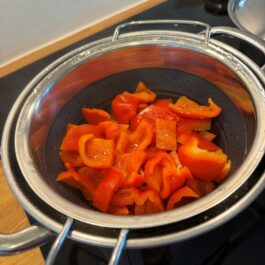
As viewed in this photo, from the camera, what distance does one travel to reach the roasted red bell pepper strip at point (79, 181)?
23.2 inches

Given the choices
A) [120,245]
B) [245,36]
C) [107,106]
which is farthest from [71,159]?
[245,36]

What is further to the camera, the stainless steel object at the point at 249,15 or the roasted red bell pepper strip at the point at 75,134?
the stainless steel object at the point at 249,15

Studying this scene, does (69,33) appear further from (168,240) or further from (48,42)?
(168,240)

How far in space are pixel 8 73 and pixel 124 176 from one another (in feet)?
1.72

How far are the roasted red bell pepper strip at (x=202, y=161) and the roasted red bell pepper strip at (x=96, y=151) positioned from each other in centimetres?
13

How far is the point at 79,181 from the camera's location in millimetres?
590

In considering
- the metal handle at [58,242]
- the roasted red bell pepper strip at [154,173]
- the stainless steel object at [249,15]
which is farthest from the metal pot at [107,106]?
the stainless steel object at [249,15]

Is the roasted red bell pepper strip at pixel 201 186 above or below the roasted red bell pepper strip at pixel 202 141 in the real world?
below

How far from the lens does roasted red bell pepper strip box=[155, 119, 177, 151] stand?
24.7 inches

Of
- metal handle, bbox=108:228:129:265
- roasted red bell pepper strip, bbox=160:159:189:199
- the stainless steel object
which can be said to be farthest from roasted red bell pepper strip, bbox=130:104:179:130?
the stainless steel object

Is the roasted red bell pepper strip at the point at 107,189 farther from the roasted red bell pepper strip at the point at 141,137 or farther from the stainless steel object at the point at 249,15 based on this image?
the stainless steel object at the point at 249,15

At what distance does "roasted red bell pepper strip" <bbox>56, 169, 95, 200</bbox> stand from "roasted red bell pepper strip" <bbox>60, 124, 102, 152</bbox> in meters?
0.05

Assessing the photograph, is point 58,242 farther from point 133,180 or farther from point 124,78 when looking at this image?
point 124,78

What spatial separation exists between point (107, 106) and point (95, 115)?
0.05m
